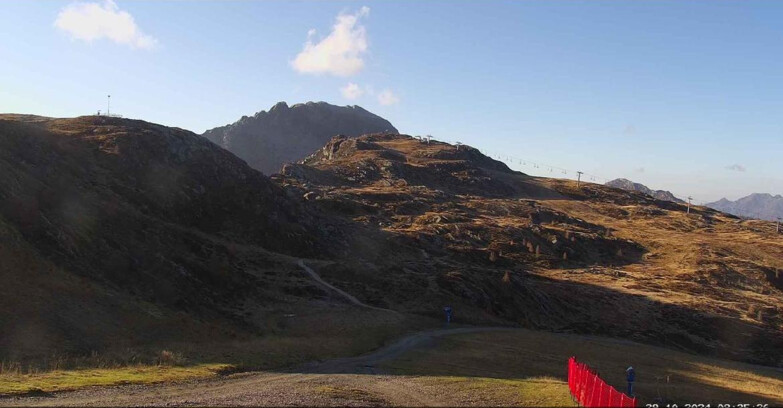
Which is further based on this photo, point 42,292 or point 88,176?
point 88,176

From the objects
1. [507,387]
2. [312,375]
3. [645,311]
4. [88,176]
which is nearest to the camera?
[507,387]

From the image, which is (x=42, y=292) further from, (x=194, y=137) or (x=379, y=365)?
(x=194, y=137)

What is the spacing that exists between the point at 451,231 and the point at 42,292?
83.6 metres

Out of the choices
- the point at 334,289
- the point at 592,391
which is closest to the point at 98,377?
the point at 592,391

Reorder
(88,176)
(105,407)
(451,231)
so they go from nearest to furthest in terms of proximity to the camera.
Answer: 1. (105,407)
2. (88,176)
3. (451,231)

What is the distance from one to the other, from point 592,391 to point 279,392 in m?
13.1

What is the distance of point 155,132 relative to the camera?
279ft

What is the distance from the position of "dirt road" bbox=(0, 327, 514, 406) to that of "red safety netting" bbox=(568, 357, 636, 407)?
470 centimetres

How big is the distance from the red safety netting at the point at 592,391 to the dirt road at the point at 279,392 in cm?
470

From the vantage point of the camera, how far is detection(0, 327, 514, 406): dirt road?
21.9m

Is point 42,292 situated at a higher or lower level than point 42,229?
lower

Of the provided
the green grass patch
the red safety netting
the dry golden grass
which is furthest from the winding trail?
the red safety netting

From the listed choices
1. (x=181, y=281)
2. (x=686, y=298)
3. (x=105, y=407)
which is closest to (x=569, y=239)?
(x=686, y=298)

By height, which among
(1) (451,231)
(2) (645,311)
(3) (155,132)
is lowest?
(2) (645,311)
